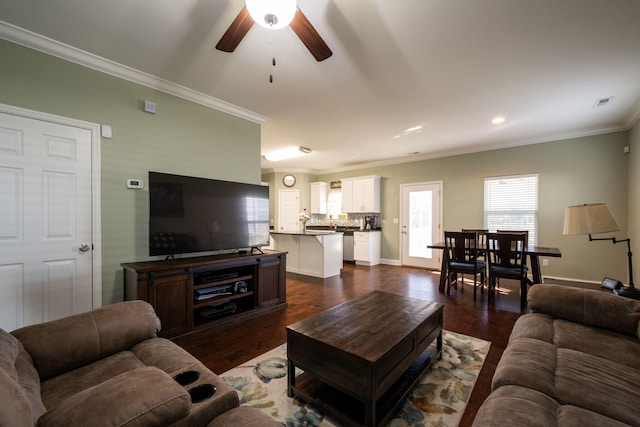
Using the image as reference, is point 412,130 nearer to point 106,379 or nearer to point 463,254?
point 463,254

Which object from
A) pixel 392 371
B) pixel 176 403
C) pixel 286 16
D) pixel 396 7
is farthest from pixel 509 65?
pixel 176 403

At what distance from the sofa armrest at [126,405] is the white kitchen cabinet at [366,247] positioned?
6.08m

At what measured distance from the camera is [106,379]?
4.34ft

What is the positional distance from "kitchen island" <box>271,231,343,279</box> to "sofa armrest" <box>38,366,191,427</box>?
428 centimetres

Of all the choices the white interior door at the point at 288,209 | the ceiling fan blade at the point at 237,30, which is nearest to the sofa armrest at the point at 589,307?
the ceiling fan blade at the point at 237,30

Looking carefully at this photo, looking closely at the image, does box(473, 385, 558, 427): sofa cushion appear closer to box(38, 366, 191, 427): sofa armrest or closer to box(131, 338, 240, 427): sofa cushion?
box(131, 338, 240, 427): sofa cushion

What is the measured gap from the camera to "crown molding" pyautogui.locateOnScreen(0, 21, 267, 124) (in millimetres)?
2203

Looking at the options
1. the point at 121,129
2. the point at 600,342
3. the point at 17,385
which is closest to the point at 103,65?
the point at 121,129

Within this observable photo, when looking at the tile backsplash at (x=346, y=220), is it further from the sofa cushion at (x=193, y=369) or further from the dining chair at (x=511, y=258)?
the sofa cushion at (x=193, y=369)

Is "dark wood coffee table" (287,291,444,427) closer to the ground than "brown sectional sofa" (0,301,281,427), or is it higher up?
closer to the ground

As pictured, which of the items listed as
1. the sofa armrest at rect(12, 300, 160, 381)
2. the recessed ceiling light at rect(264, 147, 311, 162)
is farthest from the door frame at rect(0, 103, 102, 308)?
the recessed ceiling light at rect(264, 147, 311, 162)

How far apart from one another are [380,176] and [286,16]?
598 cm

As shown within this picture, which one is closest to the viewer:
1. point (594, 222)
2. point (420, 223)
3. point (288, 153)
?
point (594, 222)

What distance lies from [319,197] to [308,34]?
6.60 m
